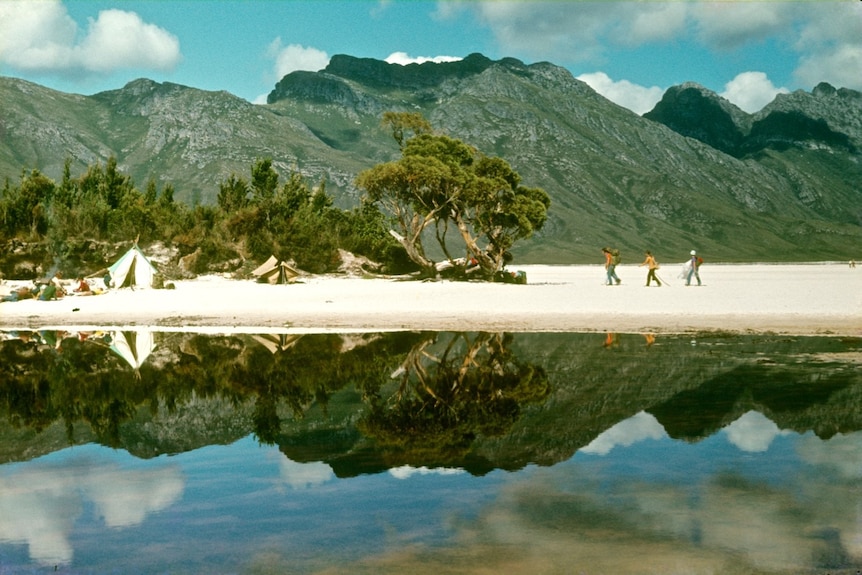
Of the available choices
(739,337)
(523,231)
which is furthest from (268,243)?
(739,337)

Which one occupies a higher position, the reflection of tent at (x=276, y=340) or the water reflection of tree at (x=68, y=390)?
the reflection of tent at (x=276, y=340)

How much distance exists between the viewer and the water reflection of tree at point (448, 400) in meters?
10.6

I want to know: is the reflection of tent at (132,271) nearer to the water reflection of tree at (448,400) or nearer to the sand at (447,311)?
the sand at (447,311)

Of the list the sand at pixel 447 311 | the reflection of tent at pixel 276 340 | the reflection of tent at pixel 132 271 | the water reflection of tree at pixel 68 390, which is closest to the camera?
the water reflection of tree at pixel 68 390

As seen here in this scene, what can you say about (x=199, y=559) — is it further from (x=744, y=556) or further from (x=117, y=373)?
(x=117, y=373)

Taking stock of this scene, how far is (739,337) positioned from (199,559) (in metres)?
18.8

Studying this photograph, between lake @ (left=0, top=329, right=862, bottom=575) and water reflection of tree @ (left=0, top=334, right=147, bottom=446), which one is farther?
water reflection of tree @ (left=0, top=334, right=147, bottom=446)

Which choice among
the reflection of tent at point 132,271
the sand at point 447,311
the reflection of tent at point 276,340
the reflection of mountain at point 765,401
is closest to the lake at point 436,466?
the reflection of mountain at point 765,401

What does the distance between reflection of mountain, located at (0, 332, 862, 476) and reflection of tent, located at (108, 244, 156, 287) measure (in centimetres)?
2656

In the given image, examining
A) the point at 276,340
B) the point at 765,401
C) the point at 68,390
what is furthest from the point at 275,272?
the point at 765,401

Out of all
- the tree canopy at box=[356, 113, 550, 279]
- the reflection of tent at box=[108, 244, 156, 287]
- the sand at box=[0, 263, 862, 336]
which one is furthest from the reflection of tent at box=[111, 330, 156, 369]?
the tree canopy at box=[356, 113, 550, 279]

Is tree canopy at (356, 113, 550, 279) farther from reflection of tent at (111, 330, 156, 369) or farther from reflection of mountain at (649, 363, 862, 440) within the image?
reflection of mountain at (649, 363, 862, 440)

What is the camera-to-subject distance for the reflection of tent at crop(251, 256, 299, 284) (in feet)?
179

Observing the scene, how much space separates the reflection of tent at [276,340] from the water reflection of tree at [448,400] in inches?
137
